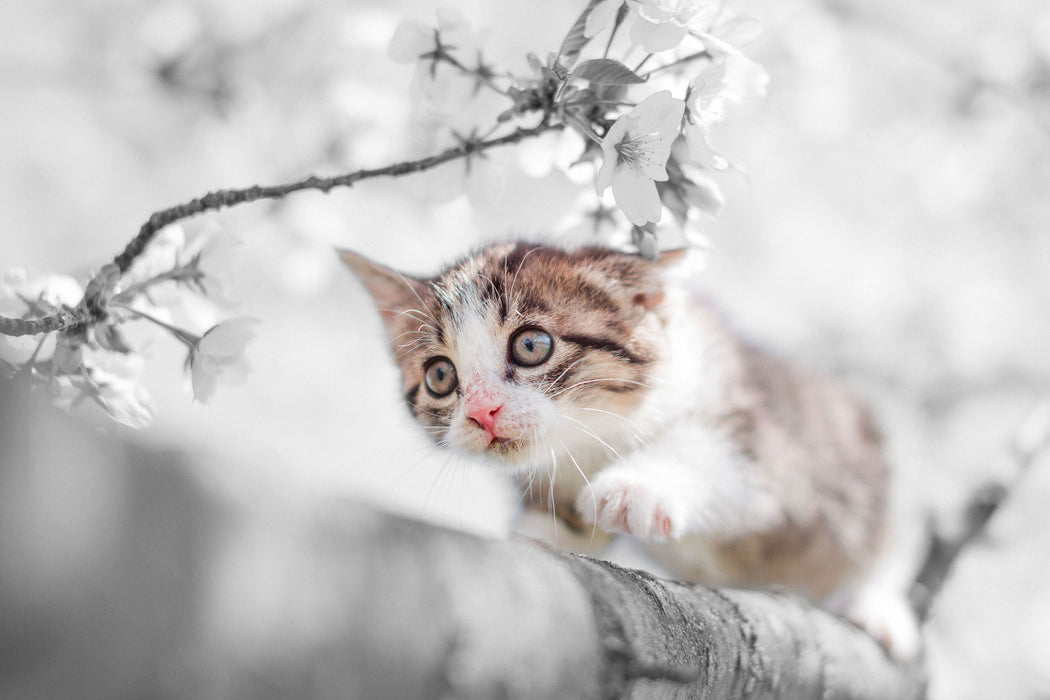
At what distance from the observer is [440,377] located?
40.0 inches

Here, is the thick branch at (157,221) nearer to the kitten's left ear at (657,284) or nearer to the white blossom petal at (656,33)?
the white blossom petal at (656,33)

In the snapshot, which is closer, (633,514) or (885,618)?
(633,514)

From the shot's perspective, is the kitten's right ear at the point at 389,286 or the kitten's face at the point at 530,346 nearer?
the kitten's face at the point at 530,346

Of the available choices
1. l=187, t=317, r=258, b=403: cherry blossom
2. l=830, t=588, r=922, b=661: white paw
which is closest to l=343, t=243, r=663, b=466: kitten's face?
l=187, t=317, r=258, b=403: cherry blossom

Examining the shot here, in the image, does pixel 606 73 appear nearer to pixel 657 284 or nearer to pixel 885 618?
pixel 657 284

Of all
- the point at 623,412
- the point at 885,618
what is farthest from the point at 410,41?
the point at 885,618

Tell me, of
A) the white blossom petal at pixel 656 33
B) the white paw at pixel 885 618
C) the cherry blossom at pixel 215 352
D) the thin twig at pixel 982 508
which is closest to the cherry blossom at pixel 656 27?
the white blossom petal at pixel 656 33

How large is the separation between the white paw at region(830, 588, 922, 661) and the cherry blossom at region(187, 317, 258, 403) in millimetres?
981

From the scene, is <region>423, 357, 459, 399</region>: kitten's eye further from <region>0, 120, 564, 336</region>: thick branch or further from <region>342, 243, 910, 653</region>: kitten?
<region>0, 120, 564, 336</region>: thick branch

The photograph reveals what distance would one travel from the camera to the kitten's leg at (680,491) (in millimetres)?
826

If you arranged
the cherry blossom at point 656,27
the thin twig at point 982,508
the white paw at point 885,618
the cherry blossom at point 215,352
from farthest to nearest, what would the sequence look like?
the thin twig at point 982,508, the white paw at point 885,618, the cherry blossom at point 215,352, the cherry blossom at point 656,27

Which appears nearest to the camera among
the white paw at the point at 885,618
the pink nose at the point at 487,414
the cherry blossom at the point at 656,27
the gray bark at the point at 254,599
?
the gray bark at the point at 254,599

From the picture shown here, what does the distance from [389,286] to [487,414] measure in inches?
13.2

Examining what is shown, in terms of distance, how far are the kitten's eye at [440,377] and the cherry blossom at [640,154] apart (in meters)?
0.40
